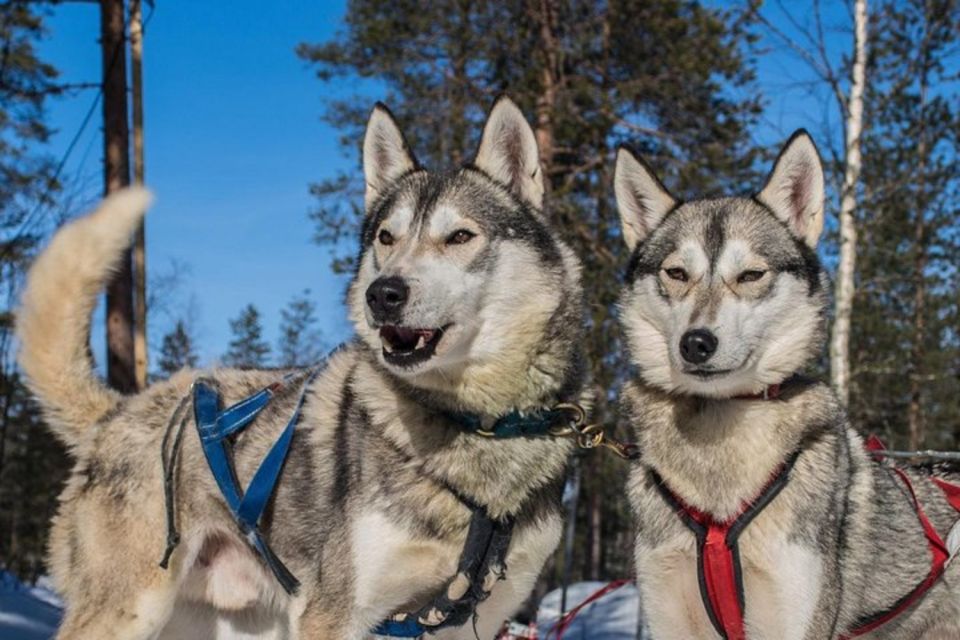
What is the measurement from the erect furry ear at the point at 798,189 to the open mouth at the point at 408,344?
1.56m

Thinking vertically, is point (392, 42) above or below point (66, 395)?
above

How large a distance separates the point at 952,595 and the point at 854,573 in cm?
57

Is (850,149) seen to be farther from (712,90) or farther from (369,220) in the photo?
(369,220)

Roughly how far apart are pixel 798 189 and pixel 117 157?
8.55 meters

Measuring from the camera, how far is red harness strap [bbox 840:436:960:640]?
3391mm

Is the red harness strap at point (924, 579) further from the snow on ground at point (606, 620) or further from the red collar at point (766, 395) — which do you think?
the snow on ground at point (606, 620)

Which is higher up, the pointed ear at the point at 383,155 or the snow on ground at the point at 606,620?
the pointed ear at the point at 383,155

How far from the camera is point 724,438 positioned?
3416 millimetres

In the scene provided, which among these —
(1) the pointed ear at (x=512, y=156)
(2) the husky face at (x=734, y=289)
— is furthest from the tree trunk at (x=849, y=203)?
(1) the pointed ear at (x=512, y=156)

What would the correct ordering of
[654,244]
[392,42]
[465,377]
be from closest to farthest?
1. [465,377]
2. [654,244]
3. [392,42]

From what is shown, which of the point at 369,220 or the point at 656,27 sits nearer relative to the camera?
the point at 369,220

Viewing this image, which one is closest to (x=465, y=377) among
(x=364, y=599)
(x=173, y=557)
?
(x=364, y=599)

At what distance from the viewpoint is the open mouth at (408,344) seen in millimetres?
3322

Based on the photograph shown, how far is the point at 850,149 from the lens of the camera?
12.1 meters
